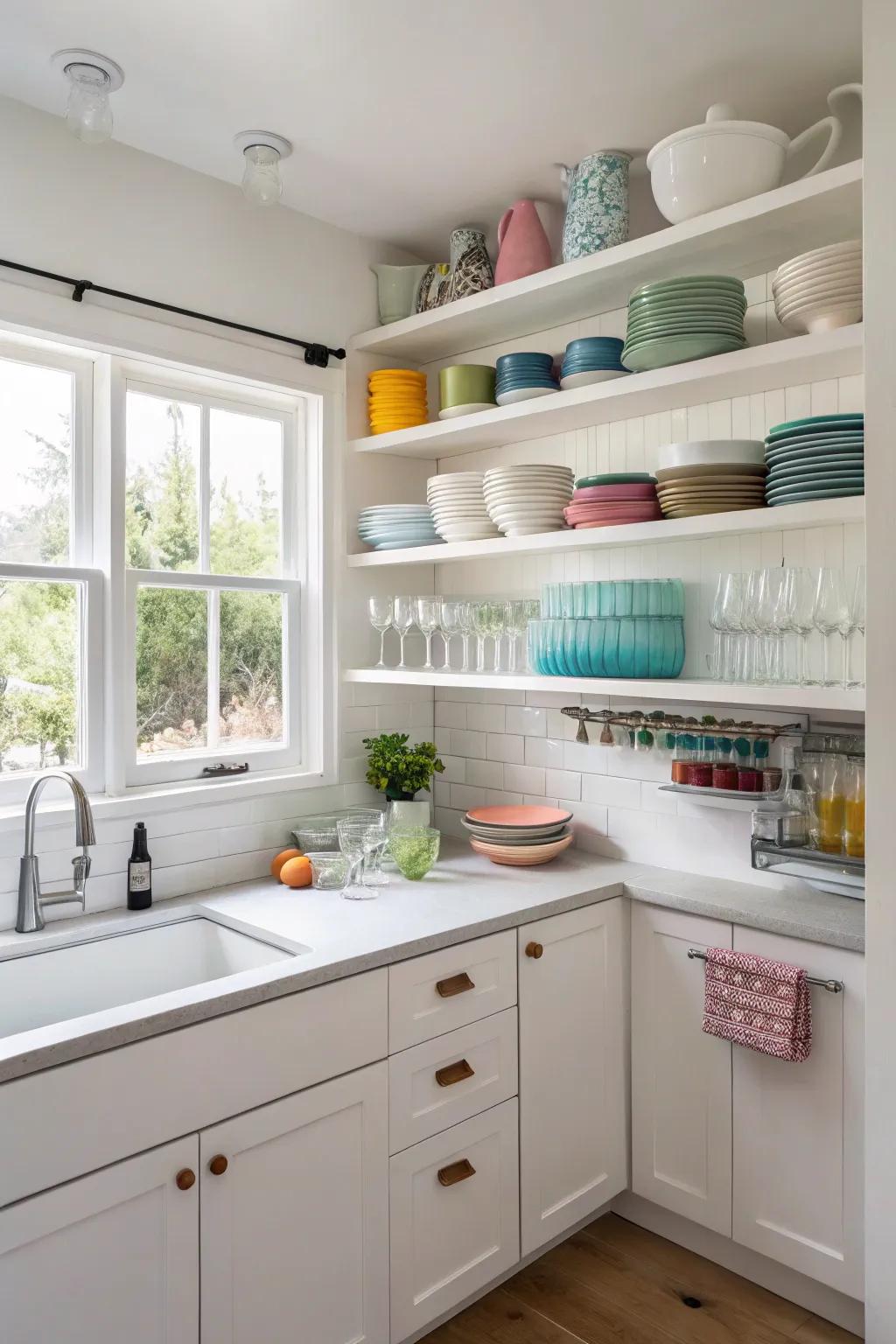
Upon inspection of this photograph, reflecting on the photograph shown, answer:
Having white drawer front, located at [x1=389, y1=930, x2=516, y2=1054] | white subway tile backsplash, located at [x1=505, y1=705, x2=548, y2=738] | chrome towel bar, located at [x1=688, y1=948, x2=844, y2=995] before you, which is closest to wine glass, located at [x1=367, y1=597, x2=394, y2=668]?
white subway tile backsplash, located at [x1=505, y1=705, x2=548, y2=738]

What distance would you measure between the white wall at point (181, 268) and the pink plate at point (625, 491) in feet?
2.95

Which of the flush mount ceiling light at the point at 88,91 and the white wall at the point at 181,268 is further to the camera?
the white wall at the point at 181,268

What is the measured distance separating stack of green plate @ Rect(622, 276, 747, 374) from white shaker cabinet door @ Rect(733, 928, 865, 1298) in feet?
4.45

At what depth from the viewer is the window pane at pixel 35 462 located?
2270mm

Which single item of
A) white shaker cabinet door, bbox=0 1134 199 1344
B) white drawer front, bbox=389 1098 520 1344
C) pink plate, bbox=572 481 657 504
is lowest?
white drawer front, bbox=389 1098 520 1344

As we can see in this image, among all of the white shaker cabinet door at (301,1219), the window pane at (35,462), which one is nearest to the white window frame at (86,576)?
the window pane at (35,462)

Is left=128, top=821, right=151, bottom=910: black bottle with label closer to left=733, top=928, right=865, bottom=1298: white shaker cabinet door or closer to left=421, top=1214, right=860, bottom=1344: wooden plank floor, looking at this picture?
left=421, top=1214, right=860, bottom=1344: wooden plank floor

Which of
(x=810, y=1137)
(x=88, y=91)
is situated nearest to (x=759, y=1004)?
(x=810, y=1137)

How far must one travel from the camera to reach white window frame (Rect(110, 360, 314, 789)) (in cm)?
243

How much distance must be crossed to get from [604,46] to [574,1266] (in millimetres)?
2814

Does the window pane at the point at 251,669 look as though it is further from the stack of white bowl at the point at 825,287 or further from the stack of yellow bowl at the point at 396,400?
the stack of white bowl at the point at 825,287

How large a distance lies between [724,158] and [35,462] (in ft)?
5.77

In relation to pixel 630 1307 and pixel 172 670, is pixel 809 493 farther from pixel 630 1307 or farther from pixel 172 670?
pixel 630 1307

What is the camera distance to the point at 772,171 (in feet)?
6.89
